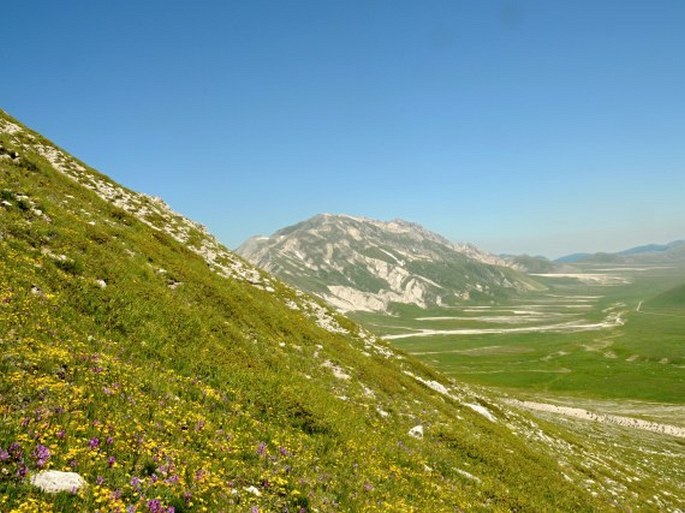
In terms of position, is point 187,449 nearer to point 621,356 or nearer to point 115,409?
point 115,409

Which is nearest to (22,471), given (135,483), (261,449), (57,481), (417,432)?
(57,481)

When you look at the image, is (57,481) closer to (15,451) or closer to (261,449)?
(15,451)

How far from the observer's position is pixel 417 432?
67.2 feet

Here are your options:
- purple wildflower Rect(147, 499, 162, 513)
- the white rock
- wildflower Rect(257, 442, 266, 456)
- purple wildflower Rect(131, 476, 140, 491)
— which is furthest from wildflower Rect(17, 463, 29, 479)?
the white rock

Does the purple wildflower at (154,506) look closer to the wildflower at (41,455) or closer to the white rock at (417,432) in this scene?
the wildflower at (41,455)

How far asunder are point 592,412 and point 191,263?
99.8 metres

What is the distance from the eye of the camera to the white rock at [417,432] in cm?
2008

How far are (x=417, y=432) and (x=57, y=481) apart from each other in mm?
16295

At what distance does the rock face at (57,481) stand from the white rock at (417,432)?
50.3 ft

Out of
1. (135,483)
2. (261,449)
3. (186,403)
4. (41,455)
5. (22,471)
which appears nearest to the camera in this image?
(22,471)

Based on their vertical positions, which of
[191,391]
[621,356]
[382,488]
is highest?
[191,391]

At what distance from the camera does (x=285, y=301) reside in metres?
38.9

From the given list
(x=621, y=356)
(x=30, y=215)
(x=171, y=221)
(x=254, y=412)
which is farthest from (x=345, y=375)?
(x=621, y=356)

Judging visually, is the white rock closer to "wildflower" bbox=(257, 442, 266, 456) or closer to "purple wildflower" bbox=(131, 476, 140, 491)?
"wildflower" bbox=(257, 442, 266, 456)
